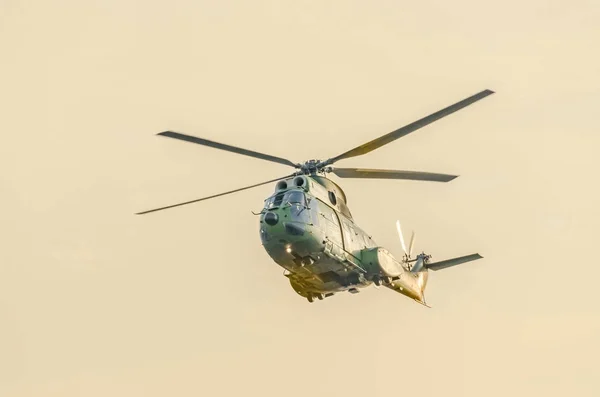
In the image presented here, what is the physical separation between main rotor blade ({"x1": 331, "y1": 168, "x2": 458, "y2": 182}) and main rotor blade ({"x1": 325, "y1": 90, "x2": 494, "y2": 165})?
2.80 feet

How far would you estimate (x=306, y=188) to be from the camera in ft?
129

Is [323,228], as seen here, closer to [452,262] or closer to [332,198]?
[332,198]

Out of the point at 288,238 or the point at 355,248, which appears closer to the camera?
the point at 288,238

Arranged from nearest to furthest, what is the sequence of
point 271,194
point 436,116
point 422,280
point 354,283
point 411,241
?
point 436,116, point 271,194, point 354,283, point 422,280, point 411,241

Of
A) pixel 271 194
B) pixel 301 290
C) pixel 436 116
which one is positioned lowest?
pixel 301 290

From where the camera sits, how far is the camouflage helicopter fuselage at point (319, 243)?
3762cm

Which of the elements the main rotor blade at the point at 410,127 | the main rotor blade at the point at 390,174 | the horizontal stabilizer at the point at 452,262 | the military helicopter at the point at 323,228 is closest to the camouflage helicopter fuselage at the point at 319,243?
the military helicopter at the point at 323,228

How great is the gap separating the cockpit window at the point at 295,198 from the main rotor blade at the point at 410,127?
120 inches

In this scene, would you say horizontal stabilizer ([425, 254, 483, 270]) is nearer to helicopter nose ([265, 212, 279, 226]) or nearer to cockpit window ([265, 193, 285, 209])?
cockpit window ([265, 193, 285, 209])

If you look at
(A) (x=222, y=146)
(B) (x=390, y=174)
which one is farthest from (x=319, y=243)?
(A) (x=222, y=146)

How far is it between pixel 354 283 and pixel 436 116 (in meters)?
9.71

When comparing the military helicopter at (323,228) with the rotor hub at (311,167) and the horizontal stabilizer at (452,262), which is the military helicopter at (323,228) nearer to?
the rotor hub at (311,167)

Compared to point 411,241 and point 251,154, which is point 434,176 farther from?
point 411,241

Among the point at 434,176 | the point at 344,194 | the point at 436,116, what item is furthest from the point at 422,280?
the point at 436,116
